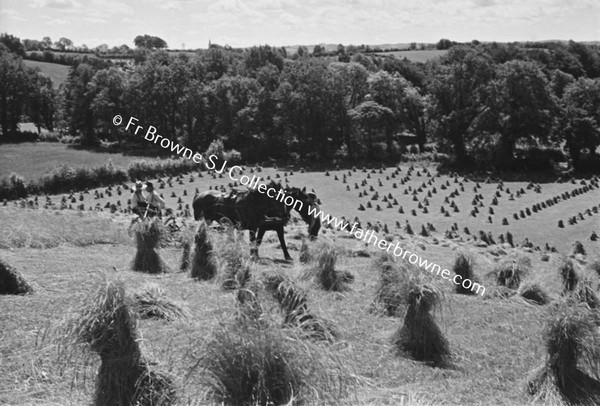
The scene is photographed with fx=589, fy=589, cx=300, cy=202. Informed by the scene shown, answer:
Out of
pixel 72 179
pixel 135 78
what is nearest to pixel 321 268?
pixel 72 179

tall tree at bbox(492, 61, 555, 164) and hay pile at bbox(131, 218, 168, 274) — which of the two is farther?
tall tree at bbox(492, 61, 555, 164)

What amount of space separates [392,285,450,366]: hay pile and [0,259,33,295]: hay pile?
20.1ft

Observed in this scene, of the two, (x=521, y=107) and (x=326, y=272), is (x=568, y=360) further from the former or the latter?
(x=521, y=107)

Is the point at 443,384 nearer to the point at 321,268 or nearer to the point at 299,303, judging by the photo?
the point at 299,303

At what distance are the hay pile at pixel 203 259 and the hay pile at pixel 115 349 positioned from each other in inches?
248

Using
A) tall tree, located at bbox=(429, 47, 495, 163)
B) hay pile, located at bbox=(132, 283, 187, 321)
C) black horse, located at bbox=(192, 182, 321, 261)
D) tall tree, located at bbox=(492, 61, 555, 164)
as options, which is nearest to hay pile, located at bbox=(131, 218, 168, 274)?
black horse, located at bbox=(192, 182, 321, 261)

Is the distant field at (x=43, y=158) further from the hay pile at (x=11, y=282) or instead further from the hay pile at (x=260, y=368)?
the hay pile at (x=260, y=368)

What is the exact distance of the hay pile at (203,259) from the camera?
12.3 metres

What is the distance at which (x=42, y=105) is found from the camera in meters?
87.4

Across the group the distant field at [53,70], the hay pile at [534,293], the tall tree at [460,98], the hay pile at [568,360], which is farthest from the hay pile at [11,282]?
the distant field at [53,70]

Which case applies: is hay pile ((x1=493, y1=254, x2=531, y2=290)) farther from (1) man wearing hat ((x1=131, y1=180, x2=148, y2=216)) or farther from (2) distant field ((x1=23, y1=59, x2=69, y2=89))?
(2) distant field ((x1=23, y1=59, x2=69, y2=89))

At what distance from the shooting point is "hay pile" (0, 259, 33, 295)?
377 inches

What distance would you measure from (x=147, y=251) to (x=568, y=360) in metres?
8.58

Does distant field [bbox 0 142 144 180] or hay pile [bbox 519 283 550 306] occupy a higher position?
hay pile [bbox 519 283 550 306]
